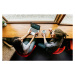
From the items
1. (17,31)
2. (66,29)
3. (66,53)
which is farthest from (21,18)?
(66,53)

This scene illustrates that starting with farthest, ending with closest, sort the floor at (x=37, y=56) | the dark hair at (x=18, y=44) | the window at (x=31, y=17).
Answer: the floor at (x=37, y=56) → the window at (x=31, y=17) → the dark hair at (x=18, y=44)

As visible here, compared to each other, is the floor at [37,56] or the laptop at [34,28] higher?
the laptop at [34,28]

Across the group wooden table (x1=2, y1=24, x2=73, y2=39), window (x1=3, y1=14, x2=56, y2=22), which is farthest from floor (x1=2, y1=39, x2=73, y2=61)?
window (x1=3, y1=14, x2=56, y2=22)

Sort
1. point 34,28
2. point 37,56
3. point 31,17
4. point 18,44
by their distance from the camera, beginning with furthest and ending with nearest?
point 37,56, point 31,17, point 34,28, point 18,44

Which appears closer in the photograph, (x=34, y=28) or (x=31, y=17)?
(x=34, y=28)

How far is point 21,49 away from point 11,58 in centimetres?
102

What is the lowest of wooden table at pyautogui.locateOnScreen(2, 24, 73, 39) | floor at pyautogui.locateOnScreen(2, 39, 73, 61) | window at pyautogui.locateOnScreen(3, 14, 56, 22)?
floor at pyautogui.locateOnScreen(2, 39, 73, 61)

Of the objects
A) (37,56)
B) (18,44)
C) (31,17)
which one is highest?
(31,17)

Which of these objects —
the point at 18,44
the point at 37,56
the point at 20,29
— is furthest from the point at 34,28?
the point at 37,56

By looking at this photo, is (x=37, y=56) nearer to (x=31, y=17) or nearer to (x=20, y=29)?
(x=20, y=29)

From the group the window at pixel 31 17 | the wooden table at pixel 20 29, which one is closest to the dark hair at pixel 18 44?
the wooden table at pixel 20 29

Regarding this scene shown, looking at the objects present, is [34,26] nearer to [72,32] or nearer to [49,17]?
[49,17]

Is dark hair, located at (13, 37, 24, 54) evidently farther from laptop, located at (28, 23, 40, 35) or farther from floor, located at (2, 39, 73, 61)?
floor, located at (2, 39, 73, 61)

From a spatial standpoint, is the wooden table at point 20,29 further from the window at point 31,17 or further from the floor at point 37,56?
the floor at point 37,56
